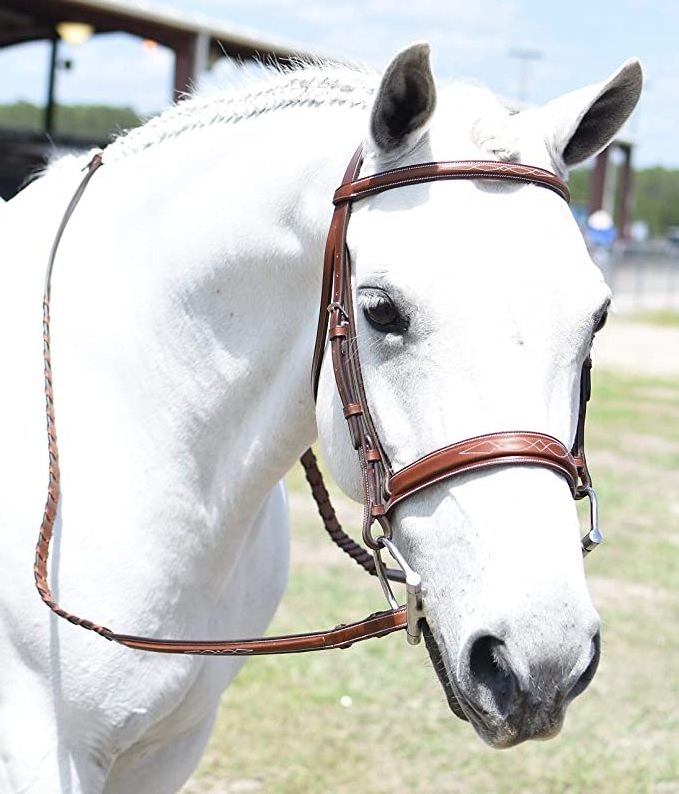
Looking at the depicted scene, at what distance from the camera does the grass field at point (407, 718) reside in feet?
12.3

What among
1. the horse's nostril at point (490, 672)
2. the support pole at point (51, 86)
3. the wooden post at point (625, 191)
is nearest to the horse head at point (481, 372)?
the horse's nostril at point (490, 672)

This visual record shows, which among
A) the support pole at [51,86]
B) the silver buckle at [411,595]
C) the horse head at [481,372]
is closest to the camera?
the horse head at [481,372]

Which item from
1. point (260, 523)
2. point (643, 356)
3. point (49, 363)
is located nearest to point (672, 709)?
point (260, 523)

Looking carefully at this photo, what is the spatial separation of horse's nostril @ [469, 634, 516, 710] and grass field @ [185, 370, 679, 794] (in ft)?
7.80

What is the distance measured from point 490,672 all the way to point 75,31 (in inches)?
535

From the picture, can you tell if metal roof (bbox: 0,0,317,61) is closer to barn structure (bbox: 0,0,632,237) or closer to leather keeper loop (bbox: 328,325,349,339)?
barn structure (bbox: 0,0,632,237)

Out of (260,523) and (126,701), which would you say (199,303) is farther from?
(126,701)

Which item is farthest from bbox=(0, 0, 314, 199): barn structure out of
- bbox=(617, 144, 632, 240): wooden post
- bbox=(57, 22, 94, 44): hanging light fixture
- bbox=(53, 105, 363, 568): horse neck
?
bbox=(617, 144, 632, 240): wooden post

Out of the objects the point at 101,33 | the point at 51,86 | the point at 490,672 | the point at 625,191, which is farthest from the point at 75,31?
the point at 625,191

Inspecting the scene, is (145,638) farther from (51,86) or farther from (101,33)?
(51,86)

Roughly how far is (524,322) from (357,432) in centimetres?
35

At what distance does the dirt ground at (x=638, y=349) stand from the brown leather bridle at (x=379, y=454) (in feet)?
39.5

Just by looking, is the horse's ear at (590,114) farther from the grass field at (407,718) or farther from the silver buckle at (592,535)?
the grass field at (407,718)

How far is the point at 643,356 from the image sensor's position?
16906mm
